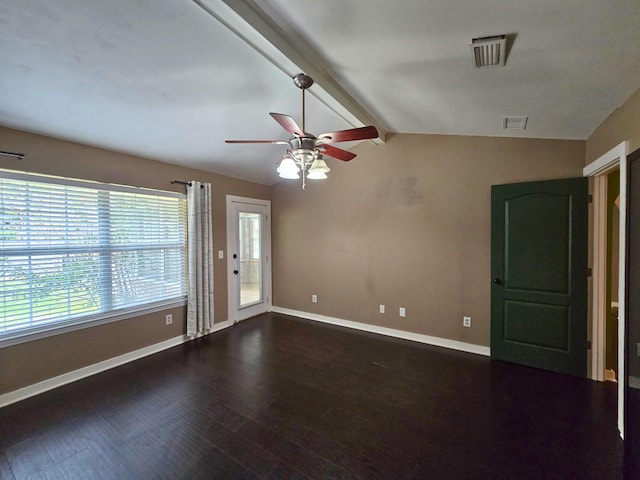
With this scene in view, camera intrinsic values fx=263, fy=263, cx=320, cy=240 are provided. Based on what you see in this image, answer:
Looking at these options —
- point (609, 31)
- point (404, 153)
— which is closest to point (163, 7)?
point (609, 31)

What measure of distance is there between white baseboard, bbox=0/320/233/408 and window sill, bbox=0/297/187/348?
443mm

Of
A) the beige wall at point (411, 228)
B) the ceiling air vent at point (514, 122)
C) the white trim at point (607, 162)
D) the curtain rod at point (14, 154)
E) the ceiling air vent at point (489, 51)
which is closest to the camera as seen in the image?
the ceiling air vent at point (489, 51)

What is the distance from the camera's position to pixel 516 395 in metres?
2.50

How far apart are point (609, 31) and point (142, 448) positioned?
385 centimetres

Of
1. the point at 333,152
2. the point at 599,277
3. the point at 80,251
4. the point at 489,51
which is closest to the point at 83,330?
the point at 80,251

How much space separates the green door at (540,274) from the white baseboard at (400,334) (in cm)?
23

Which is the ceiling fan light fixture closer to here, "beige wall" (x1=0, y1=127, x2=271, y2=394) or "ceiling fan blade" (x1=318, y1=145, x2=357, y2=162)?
"ceiling fan blade" (x1=318, y1=145, x2=357, y2=162)

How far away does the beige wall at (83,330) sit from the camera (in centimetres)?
246

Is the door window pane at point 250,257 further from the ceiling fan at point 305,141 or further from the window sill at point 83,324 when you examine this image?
the ceiling fan at point 305,141

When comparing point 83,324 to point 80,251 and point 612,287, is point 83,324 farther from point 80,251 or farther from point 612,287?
point 612,287

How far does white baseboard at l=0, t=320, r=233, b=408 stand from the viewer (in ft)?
8.02

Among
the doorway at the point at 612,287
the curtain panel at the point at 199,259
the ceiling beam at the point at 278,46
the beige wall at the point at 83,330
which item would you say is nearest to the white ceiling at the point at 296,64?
the ceiling beam at the point at 278,46

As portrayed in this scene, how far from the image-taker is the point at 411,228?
3.79 m

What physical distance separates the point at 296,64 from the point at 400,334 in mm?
3610
